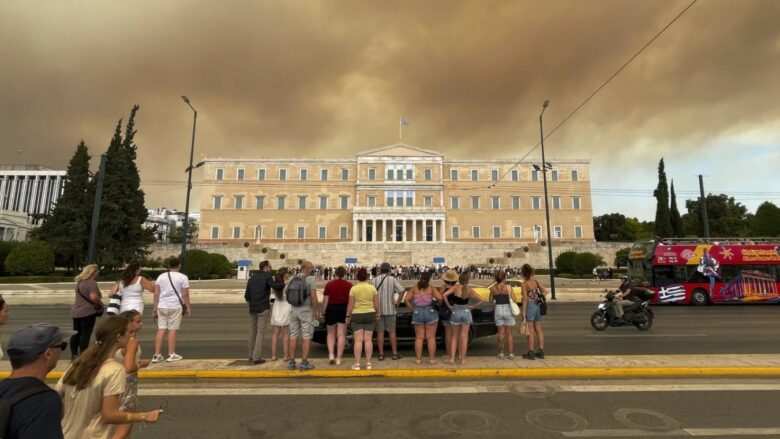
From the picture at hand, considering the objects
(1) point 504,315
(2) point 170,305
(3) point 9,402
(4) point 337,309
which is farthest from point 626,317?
(3) point 9,402

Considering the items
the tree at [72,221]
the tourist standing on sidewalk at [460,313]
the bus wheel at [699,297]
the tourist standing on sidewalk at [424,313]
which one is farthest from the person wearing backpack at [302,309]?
the tree at [72,221]

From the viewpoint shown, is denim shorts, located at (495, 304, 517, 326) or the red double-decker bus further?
the red double-decker bus

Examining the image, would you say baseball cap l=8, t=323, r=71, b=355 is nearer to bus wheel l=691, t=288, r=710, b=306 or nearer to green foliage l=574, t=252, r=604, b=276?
bus wheel l=691, t=288, r=710, b=306

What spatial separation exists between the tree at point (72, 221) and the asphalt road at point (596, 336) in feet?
82.0

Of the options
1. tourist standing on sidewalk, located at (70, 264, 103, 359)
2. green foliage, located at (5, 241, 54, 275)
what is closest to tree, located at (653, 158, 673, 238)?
tourist standing on sidewalk, located at (70, 264, 103, 359)

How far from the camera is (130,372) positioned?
3566 mm

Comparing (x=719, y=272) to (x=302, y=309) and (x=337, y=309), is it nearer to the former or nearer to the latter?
(x=337, y=309)

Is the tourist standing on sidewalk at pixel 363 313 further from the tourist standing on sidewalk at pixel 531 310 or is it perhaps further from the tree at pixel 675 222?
the tree at pixel 675 222

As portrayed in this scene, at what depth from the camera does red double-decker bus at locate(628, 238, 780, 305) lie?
19656mm

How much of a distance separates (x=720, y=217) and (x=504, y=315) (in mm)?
76088

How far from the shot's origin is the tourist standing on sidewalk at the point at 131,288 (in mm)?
6703

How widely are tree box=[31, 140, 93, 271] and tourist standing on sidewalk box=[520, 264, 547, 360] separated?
42125mm

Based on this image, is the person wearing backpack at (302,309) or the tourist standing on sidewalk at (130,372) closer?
the tourist standing on sidewalk at (130,372)

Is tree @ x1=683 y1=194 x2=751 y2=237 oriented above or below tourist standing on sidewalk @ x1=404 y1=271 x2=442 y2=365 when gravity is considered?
above
